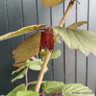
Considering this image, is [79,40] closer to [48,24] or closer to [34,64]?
[34,64]

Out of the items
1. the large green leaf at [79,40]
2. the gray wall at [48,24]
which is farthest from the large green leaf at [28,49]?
the gray wall at [48,24]

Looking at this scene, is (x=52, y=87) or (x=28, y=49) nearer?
(x=28, y=49)

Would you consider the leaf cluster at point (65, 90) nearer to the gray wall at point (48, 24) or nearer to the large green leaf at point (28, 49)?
the large green leaf at point (28, 49)

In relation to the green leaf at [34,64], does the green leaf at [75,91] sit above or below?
below

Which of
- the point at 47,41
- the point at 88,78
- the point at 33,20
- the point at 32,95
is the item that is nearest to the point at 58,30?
the point at 47,41

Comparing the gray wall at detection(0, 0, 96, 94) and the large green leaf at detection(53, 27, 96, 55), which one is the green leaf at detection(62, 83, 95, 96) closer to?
the large green leaf at detection(53, 27, 96, 55)

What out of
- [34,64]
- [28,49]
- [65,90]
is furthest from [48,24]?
[28,49]
